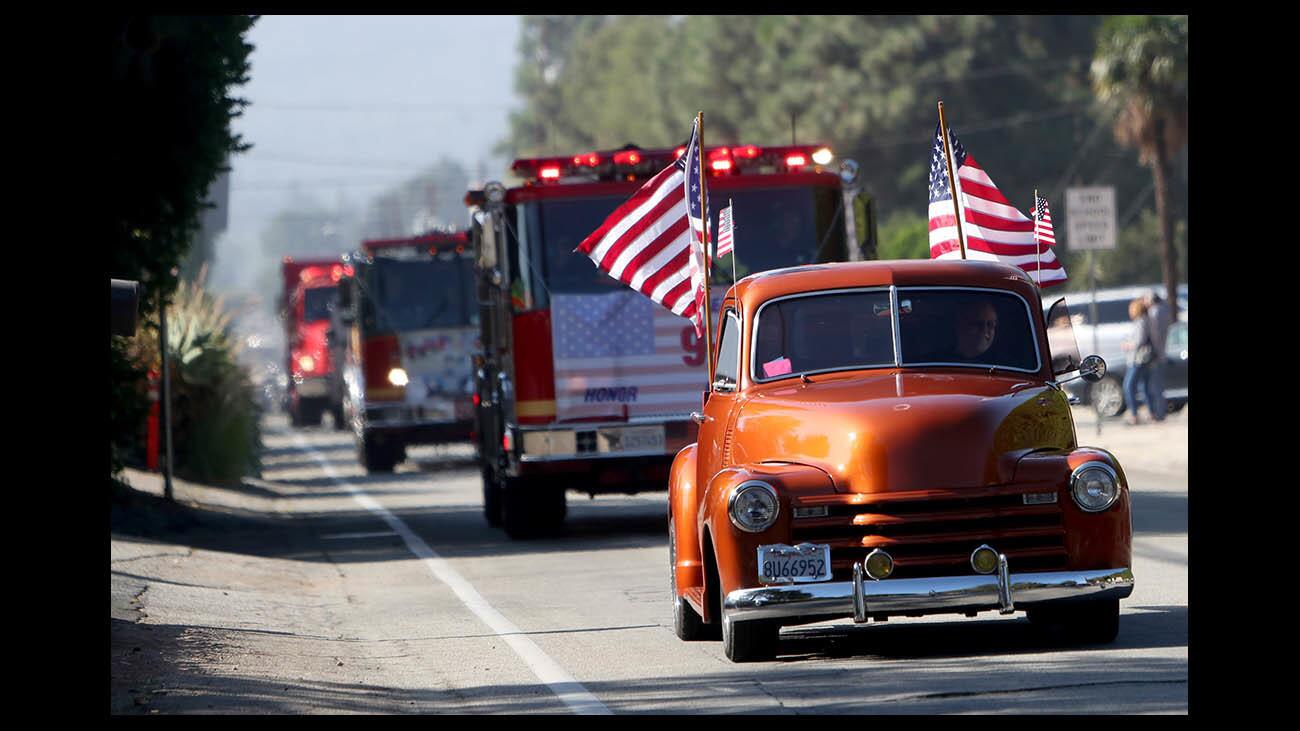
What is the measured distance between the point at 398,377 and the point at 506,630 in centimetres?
1950

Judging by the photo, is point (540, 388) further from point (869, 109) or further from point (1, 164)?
point (869, 109)

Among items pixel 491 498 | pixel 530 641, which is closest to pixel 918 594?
pixel 530 641

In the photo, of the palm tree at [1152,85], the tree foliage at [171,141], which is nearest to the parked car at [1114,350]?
the palm tree at [1152,85]

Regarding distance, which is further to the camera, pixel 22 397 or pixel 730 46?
pixel 730 46

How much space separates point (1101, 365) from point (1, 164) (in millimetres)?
5319

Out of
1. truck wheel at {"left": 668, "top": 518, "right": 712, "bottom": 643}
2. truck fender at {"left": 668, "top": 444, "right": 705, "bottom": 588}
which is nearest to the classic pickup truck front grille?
truck fender at {"left": 668, "top": 444, "right": 705, "bottom": 588}

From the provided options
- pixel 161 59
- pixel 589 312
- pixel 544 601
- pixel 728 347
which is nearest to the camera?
pixel 728 347

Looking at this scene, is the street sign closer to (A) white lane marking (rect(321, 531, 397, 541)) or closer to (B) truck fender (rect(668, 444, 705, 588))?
(A) white lane marking (rect(321, 531, 397, 541))

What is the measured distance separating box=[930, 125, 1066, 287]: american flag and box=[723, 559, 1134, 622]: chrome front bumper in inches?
183

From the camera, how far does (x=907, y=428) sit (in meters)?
9.91

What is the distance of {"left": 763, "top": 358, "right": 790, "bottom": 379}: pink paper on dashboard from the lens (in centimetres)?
1109

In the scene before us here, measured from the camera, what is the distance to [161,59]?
20859 mm
